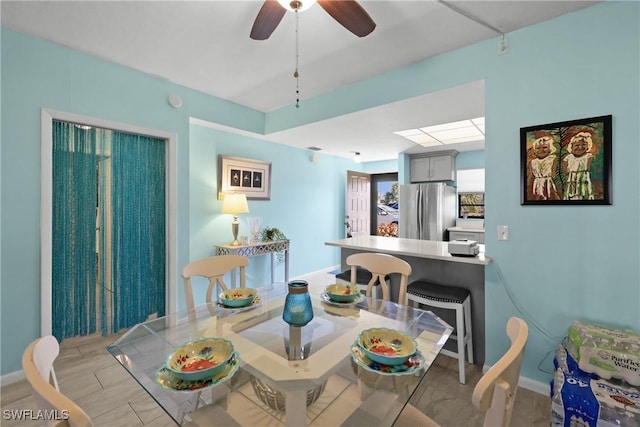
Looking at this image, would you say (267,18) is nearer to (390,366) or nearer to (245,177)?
(390,366)

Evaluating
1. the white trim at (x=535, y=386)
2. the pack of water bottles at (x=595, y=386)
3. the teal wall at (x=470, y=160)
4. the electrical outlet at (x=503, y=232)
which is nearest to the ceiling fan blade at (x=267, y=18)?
the electrical outlet at (x=503, y=232)

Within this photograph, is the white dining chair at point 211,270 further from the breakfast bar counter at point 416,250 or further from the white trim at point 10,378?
the white trim at point 10,378

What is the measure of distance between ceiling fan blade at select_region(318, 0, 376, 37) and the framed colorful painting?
1.42 meters

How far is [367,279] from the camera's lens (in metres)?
2.67

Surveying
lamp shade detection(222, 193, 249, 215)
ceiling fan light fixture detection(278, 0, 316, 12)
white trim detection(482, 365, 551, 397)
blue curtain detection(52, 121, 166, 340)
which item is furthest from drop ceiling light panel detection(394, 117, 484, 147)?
blue curtain detection(52, 121, 166, 340)

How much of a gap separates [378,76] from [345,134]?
113cm

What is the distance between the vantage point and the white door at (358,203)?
5863 millimetres

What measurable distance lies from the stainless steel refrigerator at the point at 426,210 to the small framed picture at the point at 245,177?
7.66 ft

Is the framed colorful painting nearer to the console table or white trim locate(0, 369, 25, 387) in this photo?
the console table

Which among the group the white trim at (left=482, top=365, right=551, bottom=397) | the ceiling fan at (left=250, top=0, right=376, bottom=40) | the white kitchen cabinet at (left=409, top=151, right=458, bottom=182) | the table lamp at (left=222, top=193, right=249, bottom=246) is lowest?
the white trim at (left=482, top=365, right=551, bottom=397)

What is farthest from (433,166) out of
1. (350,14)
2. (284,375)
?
(284,375)

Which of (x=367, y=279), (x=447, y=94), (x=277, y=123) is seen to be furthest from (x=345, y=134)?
(x=367, y=279)

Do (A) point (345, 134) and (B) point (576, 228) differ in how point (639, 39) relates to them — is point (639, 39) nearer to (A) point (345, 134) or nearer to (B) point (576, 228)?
(B) point (576, 228)

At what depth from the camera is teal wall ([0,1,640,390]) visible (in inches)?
71.2
